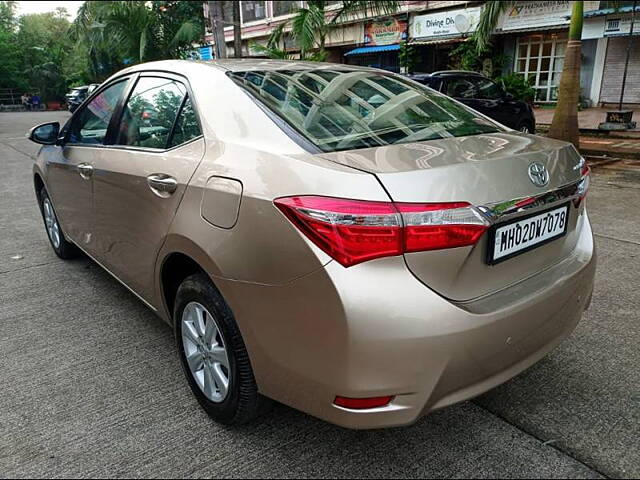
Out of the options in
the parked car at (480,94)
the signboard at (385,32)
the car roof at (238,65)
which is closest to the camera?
the car roof at (238,65)

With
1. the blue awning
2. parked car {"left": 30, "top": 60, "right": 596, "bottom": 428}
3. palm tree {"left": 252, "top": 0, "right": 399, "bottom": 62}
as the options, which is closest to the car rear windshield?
parked car {"left": 30, "top": 60, "right": 596, "bottom": 428}

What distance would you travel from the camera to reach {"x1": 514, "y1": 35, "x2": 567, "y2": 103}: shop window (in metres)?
18.3

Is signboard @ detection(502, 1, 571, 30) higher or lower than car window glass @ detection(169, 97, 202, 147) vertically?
higher

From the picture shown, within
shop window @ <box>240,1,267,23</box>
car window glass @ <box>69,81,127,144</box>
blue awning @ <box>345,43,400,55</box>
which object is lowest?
car window glass @ <box>69,81,127,144</box>

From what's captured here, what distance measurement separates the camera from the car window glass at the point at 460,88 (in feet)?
31.6

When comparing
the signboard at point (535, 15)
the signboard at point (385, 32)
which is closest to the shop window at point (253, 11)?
the signboard at point (385, 32)

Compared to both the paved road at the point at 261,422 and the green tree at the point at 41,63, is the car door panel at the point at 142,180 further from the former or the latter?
the green tree at the point at 41,63

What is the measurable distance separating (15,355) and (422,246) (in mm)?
2474

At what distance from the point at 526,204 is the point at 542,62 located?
19.3 meters

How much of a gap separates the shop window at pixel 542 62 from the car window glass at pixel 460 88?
9539 millimetres

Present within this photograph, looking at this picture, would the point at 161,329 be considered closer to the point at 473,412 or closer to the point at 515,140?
the point at 473,412

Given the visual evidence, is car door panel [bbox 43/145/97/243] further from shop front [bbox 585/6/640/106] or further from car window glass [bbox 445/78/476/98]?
shop front [bbox 585/6/640/106]

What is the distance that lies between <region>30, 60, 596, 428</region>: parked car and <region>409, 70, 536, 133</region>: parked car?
284 inches

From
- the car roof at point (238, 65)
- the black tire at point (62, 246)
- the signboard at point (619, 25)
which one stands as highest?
the signboard at point (619, 25)
